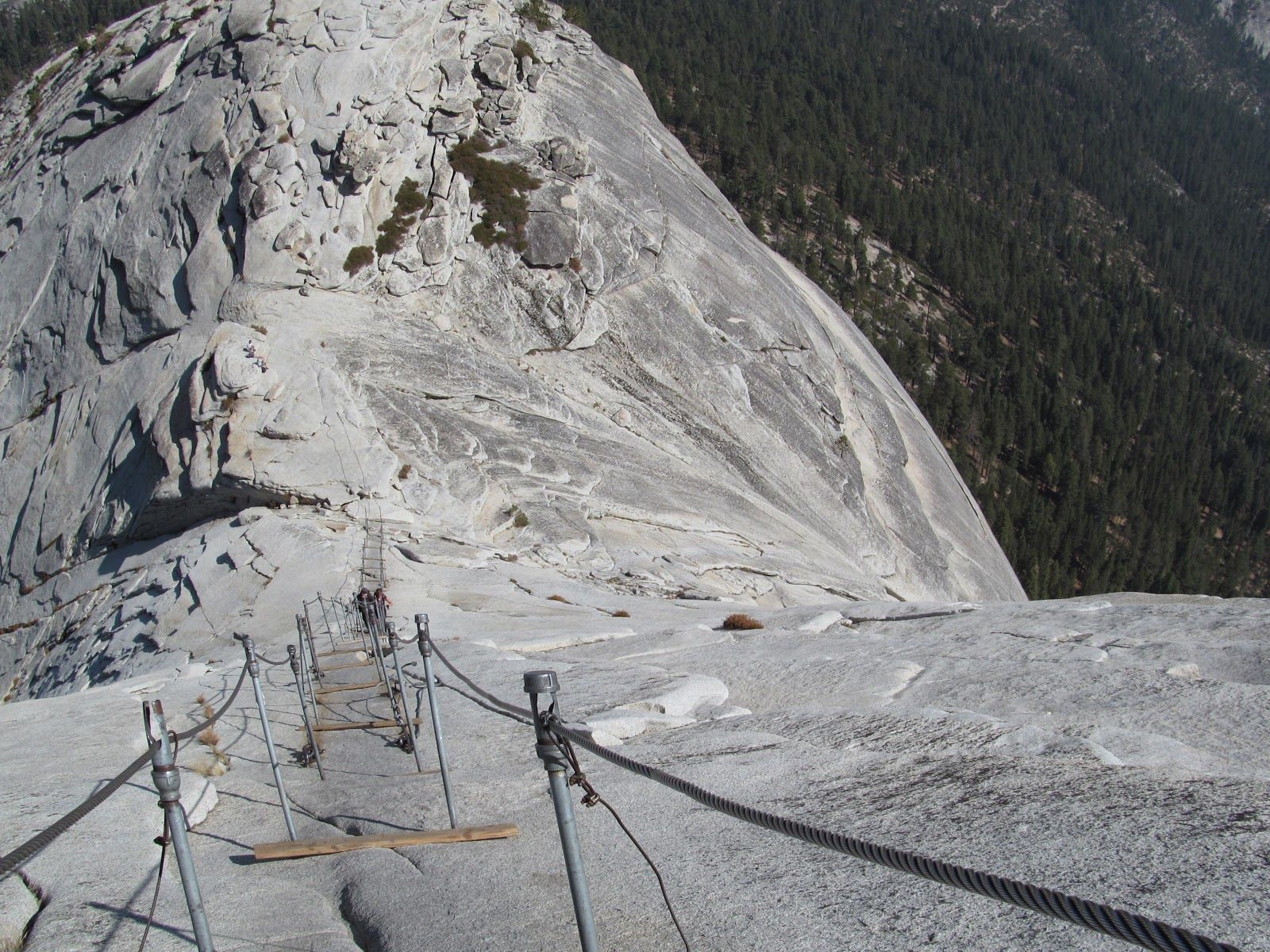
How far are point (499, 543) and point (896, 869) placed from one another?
21.1m

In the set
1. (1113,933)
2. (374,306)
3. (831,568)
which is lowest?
(831,568)

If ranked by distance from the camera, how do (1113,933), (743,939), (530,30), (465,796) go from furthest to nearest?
1. (530,30)
2. (465,796)
3. (743,939)
4. (1113,933)

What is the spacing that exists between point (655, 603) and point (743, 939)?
15.3 m

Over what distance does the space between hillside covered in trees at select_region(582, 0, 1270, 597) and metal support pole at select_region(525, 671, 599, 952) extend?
9228 cm

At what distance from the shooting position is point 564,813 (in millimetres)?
3762

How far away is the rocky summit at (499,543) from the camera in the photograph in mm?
5750

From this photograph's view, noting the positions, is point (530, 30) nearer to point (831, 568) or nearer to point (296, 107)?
point (296, 107)

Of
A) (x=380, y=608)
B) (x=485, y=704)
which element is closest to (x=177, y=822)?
(x=485, y=704)

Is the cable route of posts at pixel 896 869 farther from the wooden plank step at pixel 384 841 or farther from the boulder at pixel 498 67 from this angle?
the boulder at pixel 498 67

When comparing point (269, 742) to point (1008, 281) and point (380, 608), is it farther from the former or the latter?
point (1008, 281)

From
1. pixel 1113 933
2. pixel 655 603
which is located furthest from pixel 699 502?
pixel 1113 933

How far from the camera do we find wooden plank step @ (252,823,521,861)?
6.88 m

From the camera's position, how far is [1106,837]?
5105 mm

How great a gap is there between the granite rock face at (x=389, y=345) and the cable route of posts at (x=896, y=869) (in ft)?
59.1
